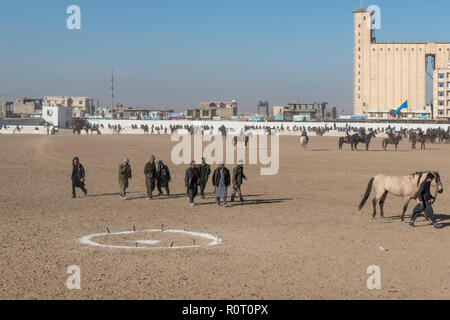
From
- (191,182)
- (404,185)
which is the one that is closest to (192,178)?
(191,182)

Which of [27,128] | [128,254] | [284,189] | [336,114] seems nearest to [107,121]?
[27,128]

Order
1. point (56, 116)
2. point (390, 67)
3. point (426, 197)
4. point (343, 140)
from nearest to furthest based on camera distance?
point (426, 197), point (343, 140), point (56, 116), point (390, 67)

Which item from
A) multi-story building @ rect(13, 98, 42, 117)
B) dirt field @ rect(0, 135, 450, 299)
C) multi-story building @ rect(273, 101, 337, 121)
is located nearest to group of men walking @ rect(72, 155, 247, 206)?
dirt field @ rect(0, 135, 450, 299)

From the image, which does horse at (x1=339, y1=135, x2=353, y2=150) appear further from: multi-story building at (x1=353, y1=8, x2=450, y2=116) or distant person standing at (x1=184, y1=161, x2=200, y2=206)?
multi-story building at (x1=353, y1=8, x2=450, y2=116)

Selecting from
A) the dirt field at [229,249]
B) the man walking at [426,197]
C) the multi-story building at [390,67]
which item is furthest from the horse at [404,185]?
the multi-story building at [390,67]

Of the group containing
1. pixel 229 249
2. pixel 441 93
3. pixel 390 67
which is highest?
pixel 390 67

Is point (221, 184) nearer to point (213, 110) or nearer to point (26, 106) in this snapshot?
point (213, 110)

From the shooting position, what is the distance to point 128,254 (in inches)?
382

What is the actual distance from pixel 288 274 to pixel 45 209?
840cm

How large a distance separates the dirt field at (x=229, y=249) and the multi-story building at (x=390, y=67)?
389ft

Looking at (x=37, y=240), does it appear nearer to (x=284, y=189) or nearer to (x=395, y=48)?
(x=284, y=189)

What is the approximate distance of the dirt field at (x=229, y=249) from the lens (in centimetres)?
774

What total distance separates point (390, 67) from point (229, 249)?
426 feet

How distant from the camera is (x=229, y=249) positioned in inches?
398
